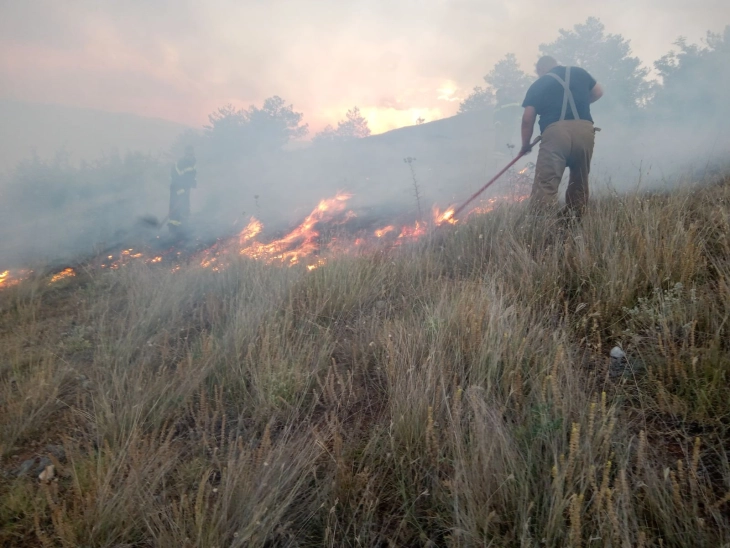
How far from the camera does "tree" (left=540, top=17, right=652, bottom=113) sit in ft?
48.2

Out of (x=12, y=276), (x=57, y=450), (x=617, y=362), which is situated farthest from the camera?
(x=12, y=276)

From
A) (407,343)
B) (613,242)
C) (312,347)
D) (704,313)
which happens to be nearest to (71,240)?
(312,347)

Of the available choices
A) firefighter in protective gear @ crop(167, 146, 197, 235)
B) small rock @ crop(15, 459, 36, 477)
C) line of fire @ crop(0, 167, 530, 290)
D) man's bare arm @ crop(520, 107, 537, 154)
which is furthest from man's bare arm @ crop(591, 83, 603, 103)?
firefighter in protective gear @ crop(167, 146, 197, 235)

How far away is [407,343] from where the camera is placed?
2.22m

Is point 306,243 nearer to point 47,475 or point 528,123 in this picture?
point 528,123

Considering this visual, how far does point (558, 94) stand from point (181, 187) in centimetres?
745

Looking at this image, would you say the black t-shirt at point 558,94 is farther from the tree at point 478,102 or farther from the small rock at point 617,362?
the tree at point 478,102

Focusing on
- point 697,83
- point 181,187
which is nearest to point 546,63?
point 181,187

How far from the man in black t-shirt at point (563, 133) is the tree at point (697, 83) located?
1028 cm

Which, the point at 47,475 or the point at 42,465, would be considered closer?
the point at 47,475

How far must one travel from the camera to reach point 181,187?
884 centimetres

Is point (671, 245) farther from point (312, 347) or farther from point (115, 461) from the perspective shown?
point (115, 461)

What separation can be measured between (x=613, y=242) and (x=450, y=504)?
245cm

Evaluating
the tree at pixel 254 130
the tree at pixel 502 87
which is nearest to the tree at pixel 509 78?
the tree at pixel 502 87
